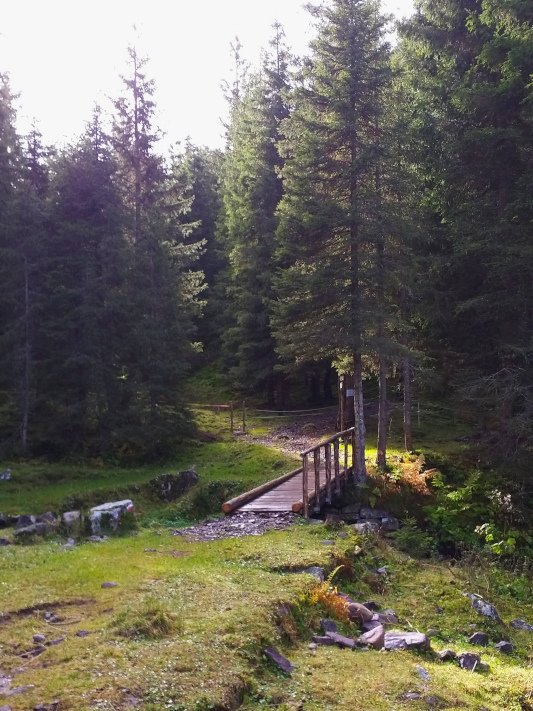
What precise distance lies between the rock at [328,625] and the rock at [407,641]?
0.73 meters

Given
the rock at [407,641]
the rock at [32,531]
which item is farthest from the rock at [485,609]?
the rock at [32,531]

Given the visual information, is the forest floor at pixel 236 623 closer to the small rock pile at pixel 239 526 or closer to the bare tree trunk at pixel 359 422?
the small rock pile at pixel 239 526

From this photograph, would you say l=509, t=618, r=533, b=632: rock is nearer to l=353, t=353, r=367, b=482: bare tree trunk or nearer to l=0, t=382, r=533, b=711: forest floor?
l=0, t=382, r=533, b=711: forest floor

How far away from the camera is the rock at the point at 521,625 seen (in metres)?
11.1

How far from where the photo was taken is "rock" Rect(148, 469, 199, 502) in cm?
1980

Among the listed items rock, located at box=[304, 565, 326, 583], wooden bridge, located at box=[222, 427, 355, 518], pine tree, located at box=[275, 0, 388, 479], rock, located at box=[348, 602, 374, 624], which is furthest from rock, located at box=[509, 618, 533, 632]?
pine tree, located at box=[275, 0, 388, 479]

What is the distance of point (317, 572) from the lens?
1080cm

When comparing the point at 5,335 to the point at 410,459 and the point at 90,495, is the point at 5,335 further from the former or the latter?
the point at 410,459

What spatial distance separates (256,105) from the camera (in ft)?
108

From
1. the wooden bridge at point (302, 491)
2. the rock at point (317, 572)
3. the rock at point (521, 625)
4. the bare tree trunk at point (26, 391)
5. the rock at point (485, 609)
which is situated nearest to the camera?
the rock at point (317, 572)

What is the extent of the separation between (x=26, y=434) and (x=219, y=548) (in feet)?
46.9

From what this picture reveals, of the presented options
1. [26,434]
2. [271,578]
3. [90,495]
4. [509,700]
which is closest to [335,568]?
[271,578]

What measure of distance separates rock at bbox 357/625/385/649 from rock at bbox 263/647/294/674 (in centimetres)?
158

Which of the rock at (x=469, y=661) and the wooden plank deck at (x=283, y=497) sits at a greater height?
the wooden plank deck at (x=283, y=497)
